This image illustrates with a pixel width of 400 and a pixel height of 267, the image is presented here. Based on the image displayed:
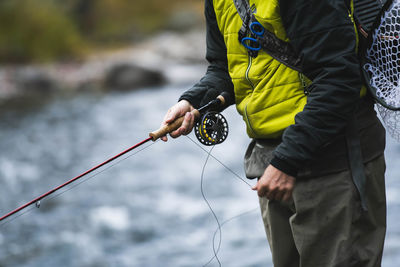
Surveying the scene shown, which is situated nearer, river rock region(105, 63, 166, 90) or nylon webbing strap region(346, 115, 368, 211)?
nylon webbing strap region(346, 115, 368, 211)

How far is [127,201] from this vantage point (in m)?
6.72

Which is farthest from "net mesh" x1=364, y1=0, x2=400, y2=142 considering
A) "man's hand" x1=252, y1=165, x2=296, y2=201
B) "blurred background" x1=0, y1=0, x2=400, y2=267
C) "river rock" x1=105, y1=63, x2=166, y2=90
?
"river rock" x1=105, y1=63, x2=166, y2=90

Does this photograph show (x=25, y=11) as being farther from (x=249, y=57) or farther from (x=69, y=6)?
(x=249, y=57)

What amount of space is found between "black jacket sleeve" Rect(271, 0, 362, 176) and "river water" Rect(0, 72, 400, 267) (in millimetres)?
1059

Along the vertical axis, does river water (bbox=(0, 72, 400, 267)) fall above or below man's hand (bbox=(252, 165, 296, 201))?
above

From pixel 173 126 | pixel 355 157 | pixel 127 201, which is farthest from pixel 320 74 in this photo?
pixel 127 201

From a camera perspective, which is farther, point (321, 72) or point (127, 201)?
point (127, 201)

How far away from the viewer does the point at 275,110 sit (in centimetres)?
158

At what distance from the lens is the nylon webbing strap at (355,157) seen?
1.55 meters

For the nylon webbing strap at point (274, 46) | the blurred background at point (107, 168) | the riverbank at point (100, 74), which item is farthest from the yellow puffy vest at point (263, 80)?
the riverbank at point (100, 74)

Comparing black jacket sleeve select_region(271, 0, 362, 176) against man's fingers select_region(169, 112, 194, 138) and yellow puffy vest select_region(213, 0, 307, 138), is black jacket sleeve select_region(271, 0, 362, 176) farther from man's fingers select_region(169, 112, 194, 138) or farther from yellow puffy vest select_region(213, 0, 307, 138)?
man's fingers select_region(169, 112, 194, 138)

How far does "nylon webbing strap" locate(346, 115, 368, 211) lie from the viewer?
5.08 ft

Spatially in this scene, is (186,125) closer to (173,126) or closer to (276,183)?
(173,126)

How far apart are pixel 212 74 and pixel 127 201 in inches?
197
